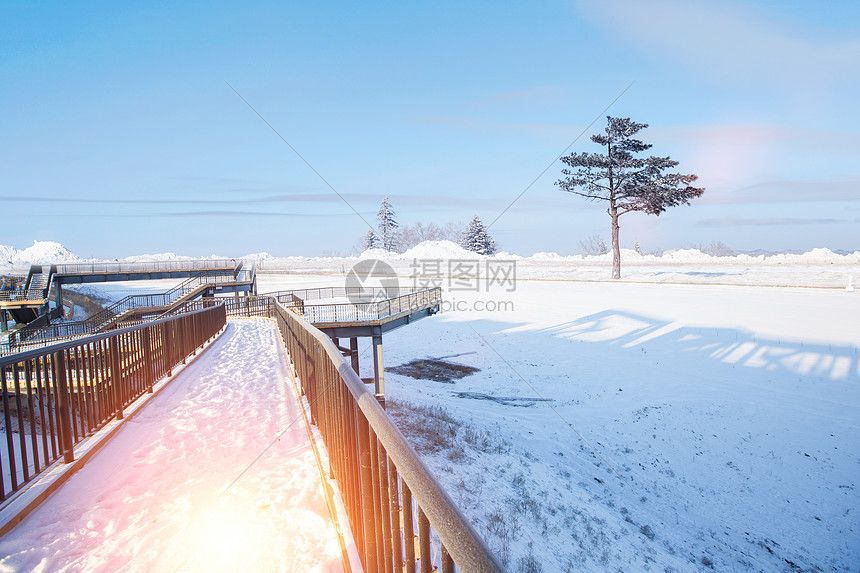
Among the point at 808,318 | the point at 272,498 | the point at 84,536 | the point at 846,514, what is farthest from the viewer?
the point at 808,318

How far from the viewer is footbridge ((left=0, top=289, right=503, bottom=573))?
4.65 ft

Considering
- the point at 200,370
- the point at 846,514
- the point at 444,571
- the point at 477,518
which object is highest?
the point at 444,571

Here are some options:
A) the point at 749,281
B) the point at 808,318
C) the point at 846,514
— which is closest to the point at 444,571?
the point at 846,514

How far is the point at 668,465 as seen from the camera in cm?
1085

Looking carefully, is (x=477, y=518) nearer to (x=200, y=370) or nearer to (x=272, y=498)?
(x=272, y=498)

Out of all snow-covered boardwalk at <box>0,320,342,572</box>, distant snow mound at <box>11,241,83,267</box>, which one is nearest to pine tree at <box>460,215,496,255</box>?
snow-covered boardwalk at <box>0,320,342,572</box>

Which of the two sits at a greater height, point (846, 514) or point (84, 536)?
point (84, 536)

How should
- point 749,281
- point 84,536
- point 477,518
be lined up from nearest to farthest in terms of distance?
point 84,536 < point 477,518 < point 749,281

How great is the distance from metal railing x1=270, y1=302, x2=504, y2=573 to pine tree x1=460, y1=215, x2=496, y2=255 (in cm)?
8503

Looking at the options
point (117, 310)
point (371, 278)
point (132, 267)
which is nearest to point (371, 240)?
point (371, 278)

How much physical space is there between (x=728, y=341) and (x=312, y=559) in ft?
75.7

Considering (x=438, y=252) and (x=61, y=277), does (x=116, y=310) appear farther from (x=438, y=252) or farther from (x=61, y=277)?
(x=438, y=252)

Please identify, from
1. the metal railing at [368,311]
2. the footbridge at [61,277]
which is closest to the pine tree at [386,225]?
the footbridge at [61,277]

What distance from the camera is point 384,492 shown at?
6.66 feet
